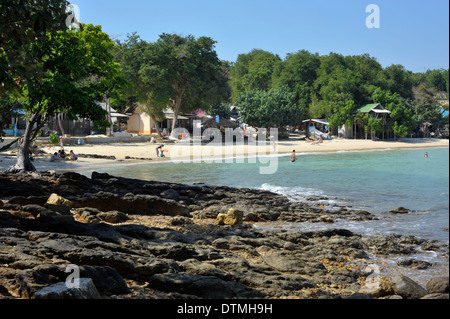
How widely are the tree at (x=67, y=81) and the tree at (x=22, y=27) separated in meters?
4.44

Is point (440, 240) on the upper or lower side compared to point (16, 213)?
lower

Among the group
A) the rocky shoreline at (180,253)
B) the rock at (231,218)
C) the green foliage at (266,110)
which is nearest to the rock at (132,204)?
the rocky shoreline at (180,253)

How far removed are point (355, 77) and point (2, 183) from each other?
59.9 meters

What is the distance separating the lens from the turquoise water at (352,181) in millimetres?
15414

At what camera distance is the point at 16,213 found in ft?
35.3

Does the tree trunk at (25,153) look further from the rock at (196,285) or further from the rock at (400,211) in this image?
the rock at (400,211)

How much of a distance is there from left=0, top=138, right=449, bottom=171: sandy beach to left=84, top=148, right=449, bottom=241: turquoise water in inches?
94.6

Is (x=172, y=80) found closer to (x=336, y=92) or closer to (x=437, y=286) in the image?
(x=336, y=92)

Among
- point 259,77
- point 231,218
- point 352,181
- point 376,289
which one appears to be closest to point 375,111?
point 259,77

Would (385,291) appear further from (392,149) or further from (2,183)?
(392,149)

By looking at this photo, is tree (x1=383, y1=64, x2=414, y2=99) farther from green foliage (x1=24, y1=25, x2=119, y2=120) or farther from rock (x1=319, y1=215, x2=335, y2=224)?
rock (x1=319, y1=215, x2=335, y2=224)

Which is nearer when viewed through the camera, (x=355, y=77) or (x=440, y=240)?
(x=440, y=240)
